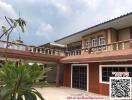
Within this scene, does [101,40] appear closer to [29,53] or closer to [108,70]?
[108,70]

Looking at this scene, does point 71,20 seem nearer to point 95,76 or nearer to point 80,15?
point 80,15

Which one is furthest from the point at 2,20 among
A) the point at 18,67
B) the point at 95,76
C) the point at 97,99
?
the point at 95,76

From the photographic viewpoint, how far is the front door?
16141mm

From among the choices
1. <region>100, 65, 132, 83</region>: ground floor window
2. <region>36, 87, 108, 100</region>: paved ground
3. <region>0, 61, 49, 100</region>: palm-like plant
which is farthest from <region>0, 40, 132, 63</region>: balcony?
<region>0, 61, 49, 100</region>: palm-like plant

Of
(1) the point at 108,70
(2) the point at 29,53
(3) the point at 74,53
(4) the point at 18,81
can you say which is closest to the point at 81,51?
(3) the point at 74,53

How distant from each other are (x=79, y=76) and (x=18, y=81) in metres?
12.4

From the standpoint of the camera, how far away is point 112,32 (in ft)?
52.1

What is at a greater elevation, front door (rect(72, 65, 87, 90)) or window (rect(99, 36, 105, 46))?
window (rect(99, 36, 105, 46))

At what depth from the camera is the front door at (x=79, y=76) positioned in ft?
53.0

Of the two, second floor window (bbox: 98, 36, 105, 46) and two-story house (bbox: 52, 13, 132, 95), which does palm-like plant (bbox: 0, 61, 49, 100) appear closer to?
two-story house (bbox: 52, 13, 132, 95)

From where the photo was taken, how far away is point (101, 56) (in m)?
12.8

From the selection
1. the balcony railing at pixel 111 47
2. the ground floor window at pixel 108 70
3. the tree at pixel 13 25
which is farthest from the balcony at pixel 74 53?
the tree at pixel 13 25

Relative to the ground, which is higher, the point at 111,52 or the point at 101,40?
the point at 101,40

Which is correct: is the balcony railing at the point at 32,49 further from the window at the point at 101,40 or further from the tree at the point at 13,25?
the tree at the point at 13,25
